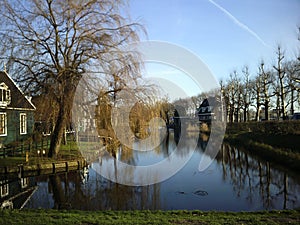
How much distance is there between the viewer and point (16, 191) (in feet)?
29.8

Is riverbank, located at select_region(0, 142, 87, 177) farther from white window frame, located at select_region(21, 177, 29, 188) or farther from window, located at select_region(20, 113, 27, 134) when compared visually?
window, located at select_region(20, 113, 27, 134)

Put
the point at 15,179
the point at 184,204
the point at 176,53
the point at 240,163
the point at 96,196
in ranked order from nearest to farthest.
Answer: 1. the point at 184,204
2. the point at 96,196
3. the point at 176,53
4. the point at 15,179
5. the point at 240,163

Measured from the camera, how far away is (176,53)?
372 inches

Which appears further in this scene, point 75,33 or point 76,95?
point 75,33

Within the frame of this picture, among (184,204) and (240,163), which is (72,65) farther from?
(240,163)

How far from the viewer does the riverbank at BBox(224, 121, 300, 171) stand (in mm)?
13153

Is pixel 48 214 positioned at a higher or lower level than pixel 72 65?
lower

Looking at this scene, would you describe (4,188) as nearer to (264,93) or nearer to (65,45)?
(65,45)

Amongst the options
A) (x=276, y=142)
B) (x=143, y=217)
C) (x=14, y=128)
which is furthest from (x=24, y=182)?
(x=276, y=142)

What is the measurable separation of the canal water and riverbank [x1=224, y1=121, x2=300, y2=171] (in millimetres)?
716

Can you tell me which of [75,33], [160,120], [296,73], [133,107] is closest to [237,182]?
[160,120]

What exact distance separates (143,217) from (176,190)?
3678 millimetres

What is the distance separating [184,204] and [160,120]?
13.2 ft

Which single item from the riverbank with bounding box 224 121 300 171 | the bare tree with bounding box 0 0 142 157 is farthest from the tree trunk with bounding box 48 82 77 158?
the riverbank with bounding box 224 121 300 171
